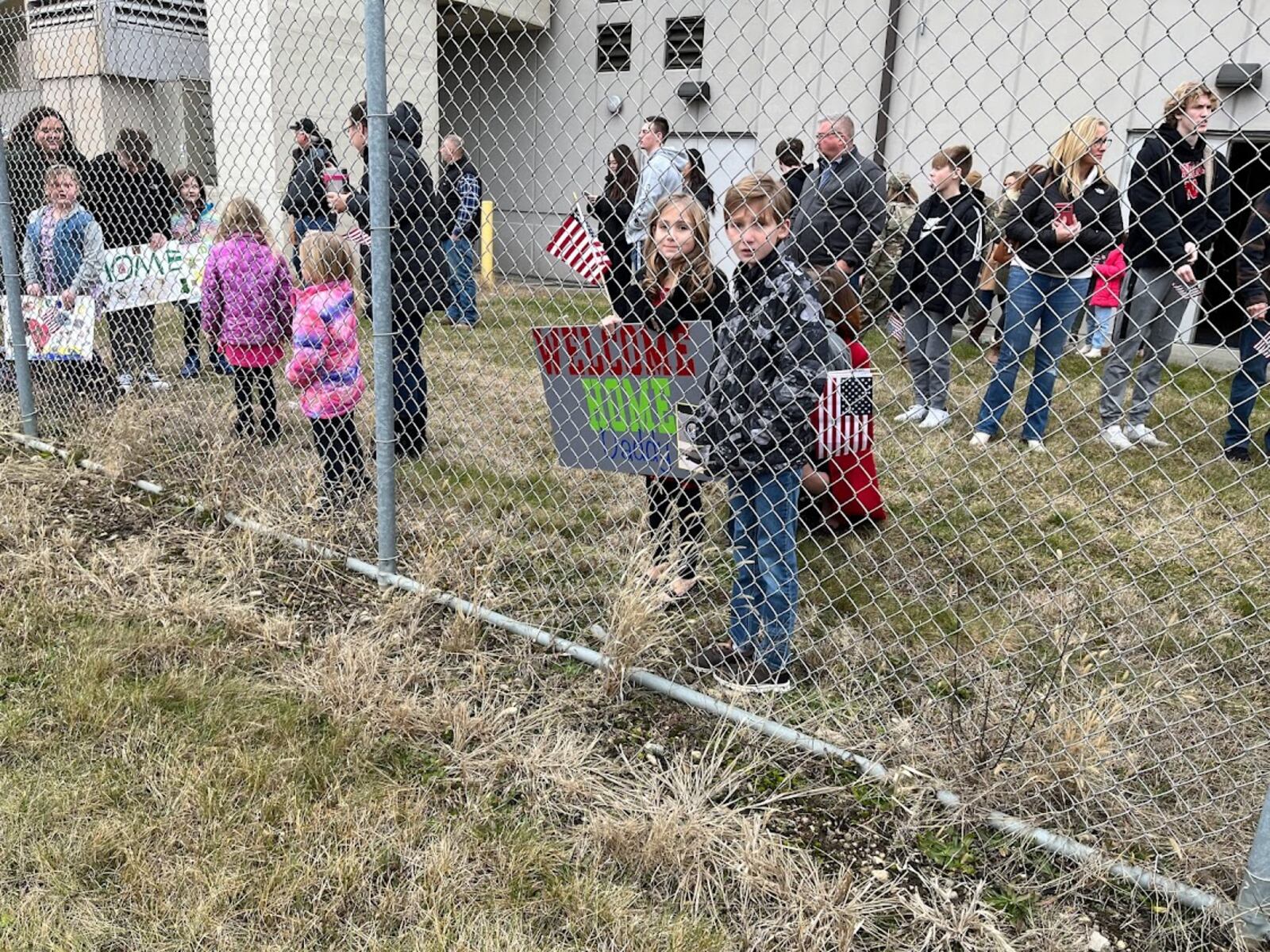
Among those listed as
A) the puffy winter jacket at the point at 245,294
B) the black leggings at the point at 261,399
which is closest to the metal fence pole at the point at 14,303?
the puffy winter jacket at the point at 245,294

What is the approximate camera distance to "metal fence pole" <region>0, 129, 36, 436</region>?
457 cm

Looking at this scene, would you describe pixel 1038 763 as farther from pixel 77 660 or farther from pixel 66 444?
→ pixel 66 444

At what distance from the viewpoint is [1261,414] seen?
21.2 ft

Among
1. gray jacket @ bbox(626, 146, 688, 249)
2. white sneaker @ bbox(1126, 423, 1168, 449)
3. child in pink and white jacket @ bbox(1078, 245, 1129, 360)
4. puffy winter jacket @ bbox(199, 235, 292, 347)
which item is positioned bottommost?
white sneaker @ bbox(1126, 423, 1168, 449)

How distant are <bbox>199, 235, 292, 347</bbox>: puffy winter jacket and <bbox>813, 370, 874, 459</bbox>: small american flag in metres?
3.34

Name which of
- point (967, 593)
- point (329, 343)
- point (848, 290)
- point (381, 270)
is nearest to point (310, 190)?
point (329, 343)

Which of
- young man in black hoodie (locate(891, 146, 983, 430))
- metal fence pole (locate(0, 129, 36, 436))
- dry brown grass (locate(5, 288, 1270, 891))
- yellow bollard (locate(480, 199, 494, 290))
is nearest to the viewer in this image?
dry brown grass (locate(5, 288, 1270, 891))

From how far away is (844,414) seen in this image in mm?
3264

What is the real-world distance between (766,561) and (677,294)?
996 mm

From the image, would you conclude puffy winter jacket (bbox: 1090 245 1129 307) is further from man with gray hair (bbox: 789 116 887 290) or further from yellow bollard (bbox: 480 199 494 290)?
yellow bollard (bbox: 480 199 494 290)

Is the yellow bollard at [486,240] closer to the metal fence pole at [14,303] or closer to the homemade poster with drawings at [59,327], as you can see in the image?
the homemade poster with drawings at [59,327]

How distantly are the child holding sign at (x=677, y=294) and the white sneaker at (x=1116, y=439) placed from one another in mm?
3175

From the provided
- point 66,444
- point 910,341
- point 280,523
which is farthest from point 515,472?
point 910,341

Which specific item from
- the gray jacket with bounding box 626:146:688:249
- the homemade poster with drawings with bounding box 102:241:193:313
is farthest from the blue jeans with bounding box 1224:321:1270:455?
the homemade poster with drawings with bounding box 102:241:193:313
